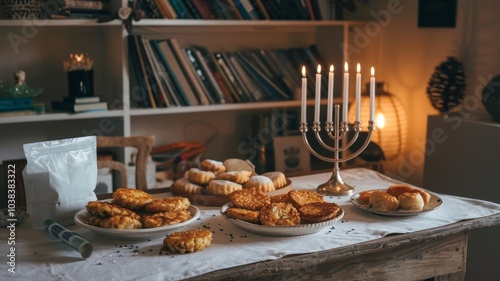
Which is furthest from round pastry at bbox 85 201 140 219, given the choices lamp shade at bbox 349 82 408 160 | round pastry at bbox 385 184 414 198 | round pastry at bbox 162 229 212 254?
lamp shade at bbox 349 82 408 160

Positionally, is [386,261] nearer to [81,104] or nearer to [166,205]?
[166,205]

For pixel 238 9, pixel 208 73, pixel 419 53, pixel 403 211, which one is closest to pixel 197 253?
pixel 403 211

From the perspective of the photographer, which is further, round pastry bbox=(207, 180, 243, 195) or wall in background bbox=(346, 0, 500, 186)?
wall in background bbox=(346, 0, 500, 186)

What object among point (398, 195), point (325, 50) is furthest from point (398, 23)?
point (398, 195)

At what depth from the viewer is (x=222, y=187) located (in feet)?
5.87

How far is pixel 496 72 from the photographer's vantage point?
2562 mm

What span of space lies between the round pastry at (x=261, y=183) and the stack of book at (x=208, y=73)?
105cm

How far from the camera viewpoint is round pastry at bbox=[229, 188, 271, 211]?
5.29ft

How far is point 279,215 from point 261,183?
0.29 m

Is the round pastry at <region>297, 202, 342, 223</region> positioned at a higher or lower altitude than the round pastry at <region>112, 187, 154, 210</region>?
lower

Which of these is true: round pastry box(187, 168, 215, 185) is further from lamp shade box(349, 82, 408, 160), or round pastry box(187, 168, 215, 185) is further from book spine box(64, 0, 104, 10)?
lamp shade box(349, 82, 408, 160)

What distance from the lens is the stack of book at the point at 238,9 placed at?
9.00 feet

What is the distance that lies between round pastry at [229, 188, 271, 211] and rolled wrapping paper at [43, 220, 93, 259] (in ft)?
1.30

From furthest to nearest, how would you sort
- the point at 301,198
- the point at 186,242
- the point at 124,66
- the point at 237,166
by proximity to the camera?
the point at 124,66 → the point at 237,166 → the point at 301,198 → the point at 186,242
